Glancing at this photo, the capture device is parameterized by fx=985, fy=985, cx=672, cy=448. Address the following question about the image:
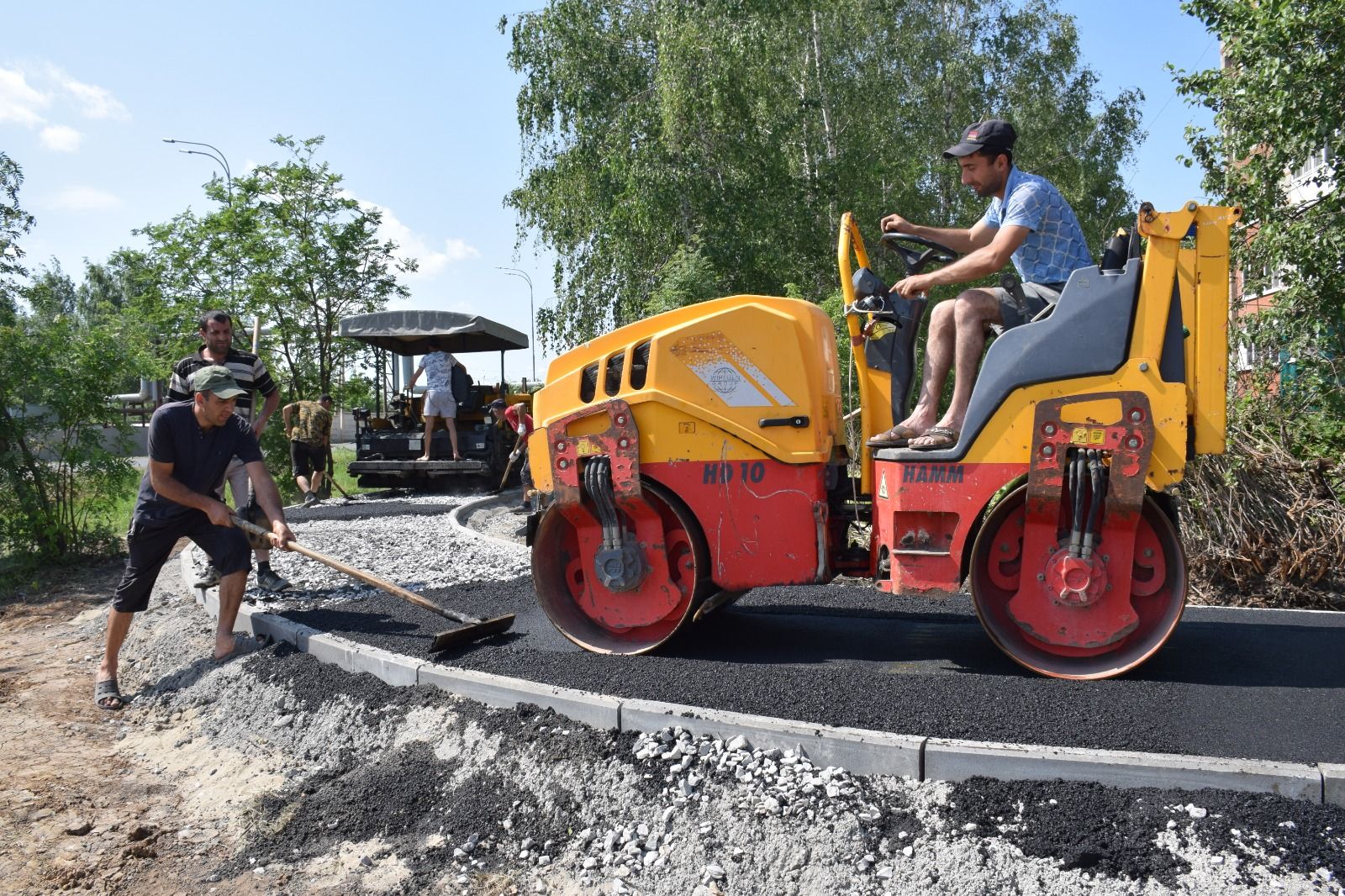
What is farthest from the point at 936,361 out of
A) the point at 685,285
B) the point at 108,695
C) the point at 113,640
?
the point at 685,285

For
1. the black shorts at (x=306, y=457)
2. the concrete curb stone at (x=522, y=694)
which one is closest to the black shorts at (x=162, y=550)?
the concrete curb stone at (x=522, y=694)

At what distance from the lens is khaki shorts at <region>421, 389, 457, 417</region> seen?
14500 millimetres

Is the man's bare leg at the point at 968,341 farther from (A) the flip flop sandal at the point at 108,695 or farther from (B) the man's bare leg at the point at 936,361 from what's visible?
(A) the flip flop sandal at the point at 108,695

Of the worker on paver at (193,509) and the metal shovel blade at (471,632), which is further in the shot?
the worker on paver at (193,509)

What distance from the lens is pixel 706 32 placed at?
18.5m

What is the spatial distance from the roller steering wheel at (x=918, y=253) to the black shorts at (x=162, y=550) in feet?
13.4

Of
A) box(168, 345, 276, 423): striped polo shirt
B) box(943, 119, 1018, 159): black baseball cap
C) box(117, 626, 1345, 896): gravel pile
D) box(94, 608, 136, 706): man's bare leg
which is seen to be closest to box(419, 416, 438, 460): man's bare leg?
box(168, 345, 276, 423): striped polo shirt

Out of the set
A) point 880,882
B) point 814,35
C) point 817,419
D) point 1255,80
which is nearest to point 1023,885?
point 880,882

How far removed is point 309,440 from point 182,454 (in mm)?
8374

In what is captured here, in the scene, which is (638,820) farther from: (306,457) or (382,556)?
(306,457)

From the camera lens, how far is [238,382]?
6922 mm

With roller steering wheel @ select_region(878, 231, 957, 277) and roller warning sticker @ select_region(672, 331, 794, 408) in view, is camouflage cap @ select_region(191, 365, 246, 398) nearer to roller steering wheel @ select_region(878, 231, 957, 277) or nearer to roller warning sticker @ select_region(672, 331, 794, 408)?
roller warning sticker @ select_region(672, 331, 794, 408)

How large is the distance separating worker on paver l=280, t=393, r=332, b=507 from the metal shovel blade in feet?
27.9

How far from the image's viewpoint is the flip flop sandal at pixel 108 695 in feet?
18.2
